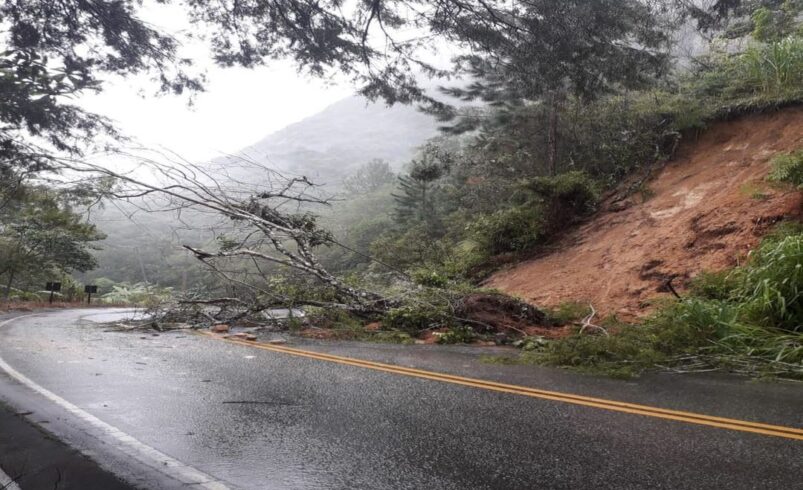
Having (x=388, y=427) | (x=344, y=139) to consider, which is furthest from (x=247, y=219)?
(x=344, y=139)

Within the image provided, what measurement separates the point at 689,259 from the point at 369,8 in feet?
26.0

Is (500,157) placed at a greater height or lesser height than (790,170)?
greater

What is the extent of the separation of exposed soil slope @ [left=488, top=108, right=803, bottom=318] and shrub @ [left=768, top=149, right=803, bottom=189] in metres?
0.25

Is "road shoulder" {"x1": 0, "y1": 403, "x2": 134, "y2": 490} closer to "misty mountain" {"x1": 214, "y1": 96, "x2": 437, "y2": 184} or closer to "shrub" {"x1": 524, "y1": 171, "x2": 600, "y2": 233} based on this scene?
"shrub" {"x1": 524, "y1": 171, "x2": 600, "y2": 233}

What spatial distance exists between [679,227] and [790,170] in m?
2.38

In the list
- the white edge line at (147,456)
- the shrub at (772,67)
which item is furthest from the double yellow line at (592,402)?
the shrub at (772,67)

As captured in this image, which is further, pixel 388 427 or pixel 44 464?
pixel 388 427

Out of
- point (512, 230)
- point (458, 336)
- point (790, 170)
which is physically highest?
point (790, 170)

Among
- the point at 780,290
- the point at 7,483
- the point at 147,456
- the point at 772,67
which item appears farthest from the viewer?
the point at 772,67

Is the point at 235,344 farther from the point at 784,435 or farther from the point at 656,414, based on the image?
the point at 784,435

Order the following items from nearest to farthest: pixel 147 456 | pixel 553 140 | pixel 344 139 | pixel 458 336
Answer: pixel 147 456, pixel 458 336, pixel 553 140, pixel 344 139

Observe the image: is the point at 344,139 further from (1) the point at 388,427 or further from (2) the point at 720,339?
(1) the point at 388,427

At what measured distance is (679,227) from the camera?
11852mm

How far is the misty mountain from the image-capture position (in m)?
108
